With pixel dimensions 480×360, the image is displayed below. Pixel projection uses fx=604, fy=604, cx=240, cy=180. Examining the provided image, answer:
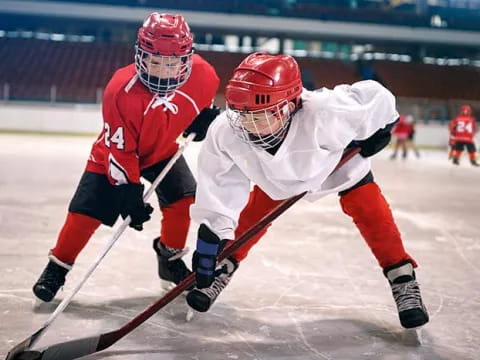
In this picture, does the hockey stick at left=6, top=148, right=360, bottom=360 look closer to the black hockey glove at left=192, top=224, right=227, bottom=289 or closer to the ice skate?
the black hockey glove at left=192, top=224, right=227, bottom=289

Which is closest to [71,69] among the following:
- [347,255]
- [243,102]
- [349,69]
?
[349,69]

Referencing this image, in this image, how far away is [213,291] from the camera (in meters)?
1.96

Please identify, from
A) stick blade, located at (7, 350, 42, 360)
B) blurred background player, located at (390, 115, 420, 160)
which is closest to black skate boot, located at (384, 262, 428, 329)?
stick blade, located at (7, 350, 42, 360)

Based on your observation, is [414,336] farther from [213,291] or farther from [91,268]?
[91,268]

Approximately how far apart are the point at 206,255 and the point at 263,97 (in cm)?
47

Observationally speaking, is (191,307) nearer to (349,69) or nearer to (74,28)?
(349,69)

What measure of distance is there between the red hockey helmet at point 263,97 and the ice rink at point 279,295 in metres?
0.61

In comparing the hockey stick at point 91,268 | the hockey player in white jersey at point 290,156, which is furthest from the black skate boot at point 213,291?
the hockey stick at point 91,268

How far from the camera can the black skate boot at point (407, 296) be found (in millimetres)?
1787

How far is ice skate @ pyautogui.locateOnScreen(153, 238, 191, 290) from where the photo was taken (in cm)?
221

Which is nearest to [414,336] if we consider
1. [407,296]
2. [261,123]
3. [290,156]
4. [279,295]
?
[407,296]

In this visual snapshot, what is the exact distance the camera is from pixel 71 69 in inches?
598

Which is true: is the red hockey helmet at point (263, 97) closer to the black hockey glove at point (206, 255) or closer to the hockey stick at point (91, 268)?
the black hockey glove at point (206, 255)

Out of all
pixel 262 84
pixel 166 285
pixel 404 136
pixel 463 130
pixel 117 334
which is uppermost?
pixel 262 84
